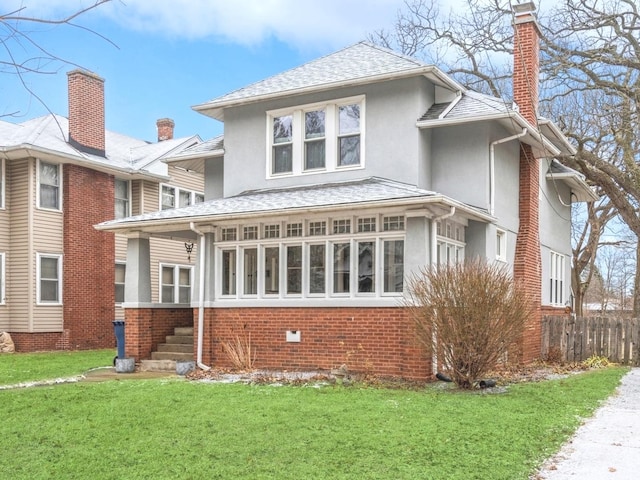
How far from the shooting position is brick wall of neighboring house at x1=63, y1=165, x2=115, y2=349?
68.5 feet

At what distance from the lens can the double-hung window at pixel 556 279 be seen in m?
18.2

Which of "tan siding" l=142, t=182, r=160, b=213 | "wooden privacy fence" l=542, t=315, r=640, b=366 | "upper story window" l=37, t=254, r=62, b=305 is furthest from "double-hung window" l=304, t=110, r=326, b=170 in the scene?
"tan siding" l=142, t=182, r=160, b=213

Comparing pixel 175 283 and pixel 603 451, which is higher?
pixel 175 283

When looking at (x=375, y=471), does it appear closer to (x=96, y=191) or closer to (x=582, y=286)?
(x=96, y=191)

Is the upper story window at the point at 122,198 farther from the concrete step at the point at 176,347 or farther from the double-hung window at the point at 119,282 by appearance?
the concrete step at the point at 176,347

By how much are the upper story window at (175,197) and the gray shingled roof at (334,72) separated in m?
9.19

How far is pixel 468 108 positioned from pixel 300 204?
401cm

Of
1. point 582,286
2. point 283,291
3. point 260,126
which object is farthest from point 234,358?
point 582,286

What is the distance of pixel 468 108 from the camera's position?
1343 centimetres

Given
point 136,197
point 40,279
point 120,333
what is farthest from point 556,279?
point 40,279

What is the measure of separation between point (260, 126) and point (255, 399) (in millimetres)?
7687

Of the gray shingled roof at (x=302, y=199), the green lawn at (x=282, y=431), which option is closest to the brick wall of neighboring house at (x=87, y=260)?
the gray shingled roof at (x=302, y=199)

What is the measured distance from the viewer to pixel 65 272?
2080 centimetres

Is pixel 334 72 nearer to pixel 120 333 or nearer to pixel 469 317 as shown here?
pixel 469 317
